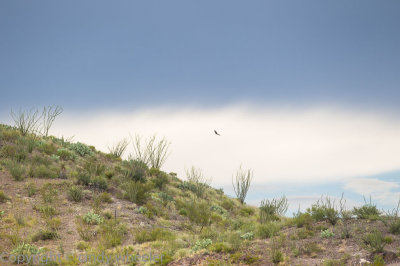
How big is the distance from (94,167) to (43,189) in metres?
4.32

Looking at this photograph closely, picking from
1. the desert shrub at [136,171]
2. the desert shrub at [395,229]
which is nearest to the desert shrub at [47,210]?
the desert shrub at [136,171]

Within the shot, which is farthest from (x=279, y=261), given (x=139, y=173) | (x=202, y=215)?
(x=139, y=173)

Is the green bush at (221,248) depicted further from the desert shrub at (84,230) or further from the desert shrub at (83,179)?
the desert shrub at (83,179)

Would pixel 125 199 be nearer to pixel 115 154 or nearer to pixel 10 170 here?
pixel 10 170

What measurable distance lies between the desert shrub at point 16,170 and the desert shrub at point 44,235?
5.94 meters

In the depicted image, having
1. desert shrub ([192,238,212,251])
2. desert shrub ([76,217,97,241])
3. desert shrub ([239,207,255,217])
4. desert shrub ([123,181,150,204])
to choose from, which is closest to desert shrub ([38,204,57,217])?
desert shrub ([76,217,97,241])

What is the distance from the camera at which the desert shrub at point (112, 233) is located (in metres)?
11.9

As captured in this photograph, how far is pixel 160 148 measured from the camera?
2525 centimetres

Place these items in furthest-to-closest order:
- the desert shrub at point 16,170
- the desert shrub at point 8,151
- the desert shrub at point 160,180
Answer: the desert shrub at point 160,180
the desert shrub at point 8,151
the desert shrub at point 16,170

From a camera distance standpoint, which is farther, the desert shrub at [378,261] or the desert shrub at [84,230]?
the desert shrub at [84,230]

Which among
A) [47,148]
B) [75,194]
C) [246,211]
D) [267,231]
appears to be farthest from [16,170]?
[246,211]

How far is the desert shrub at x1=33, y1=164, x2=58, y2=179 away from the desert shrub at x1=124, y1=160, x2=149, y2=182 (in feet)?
14.9

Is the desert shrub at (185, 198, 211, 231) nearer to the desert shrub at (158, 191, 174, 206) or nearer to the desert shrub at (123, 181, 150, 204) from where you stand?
the desert shrub at (123, 181, 150, 204)

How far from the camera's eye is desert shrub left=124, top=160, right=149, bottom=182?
70.5ft
